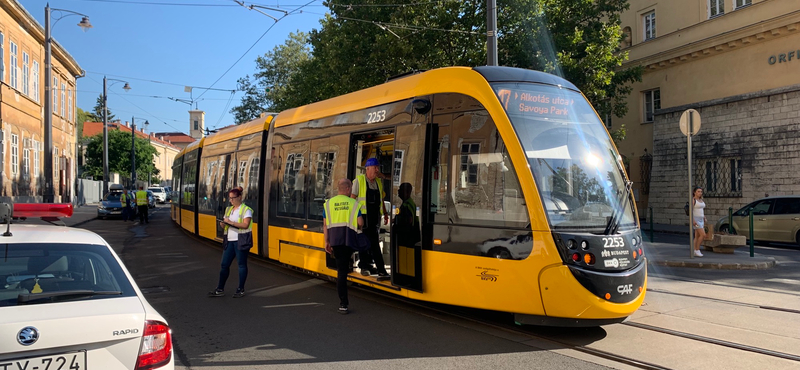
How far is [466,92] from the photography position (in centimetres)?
685

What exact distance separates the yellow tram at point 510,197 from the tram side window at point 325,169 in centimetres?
63

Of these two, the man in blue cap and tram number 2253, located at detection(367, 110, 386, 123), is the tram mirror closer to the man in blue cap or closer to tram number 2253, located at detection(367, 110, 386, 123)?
tram number 2253, located at detection(367, 110, 386, 123)

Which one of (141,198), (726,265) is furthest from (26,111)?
(726,265)

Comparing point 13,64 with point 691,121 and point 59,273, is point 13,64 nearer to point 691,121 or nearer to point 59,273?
point 691,121

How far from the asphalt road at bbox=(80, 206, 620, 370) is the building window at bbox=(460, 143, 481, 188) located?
167cm

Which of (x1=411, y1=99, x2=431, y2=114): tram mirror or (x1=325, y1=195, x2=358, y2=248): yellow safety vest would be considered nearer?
(x1=411, y1=99, x2=431, y2=114): tram mirror

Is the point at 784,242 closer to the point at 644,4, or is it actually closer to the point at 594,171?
the point at 594,171

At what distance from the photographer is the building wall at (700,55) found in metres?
22.0

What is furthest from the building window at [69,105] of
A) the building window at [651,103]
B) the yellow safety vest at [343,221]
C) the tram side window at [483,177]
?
the tram side window at [483,177]

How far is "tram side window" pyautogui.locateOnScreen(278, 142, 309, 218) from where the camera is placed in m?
10.2

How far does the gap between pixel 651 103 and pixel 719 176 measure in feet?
21.3

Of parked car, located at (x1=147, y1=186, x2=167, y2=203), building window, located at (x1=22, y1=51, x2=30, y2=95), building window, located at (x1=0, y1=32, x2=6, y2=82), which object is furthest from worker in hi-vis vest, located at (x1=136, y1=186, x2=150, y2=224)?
parked car, located at (x1=147, y1=186, x2=167, y2=203)

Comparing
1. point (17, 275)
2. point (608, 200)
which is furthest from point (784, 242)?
point (17, 275)

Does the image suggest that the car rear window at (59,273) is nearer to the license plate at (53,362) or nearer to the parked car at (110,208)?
the license plate at (53,362)
